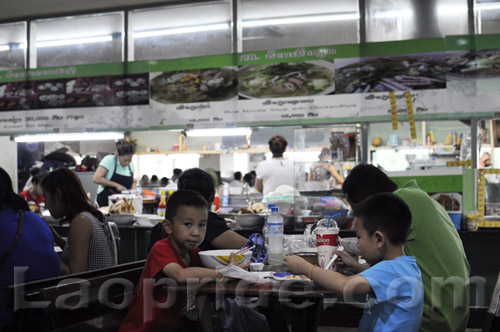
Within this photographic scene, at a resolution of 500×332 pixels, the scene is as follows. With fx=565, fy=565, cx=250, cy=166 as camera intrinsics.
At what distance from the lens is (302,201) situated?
573 cm

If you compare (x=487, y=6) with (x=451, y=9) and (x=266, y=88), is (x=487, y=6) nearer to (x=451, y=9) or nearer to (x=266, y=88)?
(x=451, y=9)

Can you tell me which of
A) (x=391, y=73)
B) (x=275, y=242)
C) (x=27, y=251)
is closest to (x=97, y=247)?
(x=27, y=251)

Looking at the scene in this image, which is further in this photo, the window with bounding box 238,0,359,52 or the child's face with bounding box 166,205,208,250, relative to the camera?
the window with bounding box 238,0,359,52

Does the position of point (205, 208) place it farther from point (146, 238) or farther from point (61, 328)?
point (146, 238)

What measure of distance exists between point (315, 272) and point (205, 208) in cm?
75

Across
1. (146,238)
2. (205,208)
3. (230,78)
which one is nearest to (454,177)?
(230,78)

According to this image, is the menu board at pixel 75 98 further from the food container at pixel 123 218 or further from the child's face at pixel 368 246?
the child's face at pixel 368 246

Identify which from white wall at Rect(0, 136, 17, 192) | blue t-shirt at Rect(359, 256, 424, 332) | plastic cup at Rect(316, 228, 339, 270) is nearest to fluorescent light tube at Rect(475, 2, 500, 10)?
plastic cup at Rect(316, 228, 339, 270)

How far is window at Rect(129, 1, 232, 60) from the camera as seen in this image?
7129 mm

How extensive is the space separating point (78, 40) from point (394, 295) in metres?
6.52

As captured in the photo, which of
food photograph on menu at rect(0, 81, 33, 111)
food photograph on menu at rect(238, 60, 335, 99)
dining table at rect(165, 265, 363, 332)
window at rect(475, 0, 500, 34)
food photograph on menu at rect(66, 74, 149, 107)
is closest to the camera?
dining table at rect(165, 265, 363, 332)

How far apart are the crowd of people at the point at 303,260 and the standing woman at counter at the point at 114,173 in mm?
4008

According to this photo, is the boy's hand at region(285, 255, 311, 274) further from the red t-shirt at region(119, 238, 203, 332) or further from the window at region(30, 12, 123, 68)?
the window at region(30, 12, 123, 68)

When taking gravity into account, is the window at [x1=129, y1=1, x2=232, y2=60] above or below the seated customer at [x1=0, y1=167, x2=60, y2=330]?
above
